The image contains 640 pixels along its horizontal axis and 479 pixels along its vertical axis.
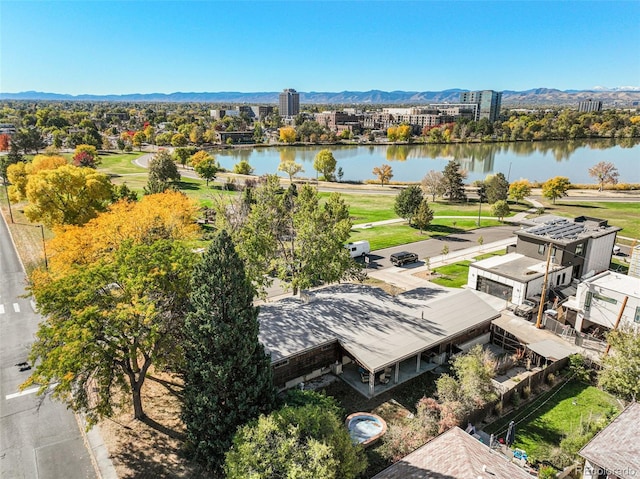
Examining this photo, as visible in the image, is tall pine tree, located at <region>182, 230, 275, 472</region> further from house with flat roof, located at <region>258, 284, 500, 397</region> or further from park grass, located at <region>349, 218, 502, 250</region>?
park grass, located at <region>349, 218, 502, 250</region>

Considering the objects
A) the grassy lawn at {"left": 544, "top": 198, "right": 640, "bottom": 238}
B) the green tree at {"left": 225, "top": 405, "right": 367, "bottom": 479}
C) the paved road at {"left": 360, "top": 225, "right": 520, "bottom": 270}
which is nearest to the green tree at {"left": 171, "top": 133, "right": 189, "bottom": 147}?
the grassy lawn at {"left": 544, "top": 198, "right": 640, "bottom": 238}

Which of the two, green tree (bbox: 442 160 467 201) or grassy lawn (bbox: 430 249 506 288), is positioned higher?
green tree (bbox: 442 160 467 201)

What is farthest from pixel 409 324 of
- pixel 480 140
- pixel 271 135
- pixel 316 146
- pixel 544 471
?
pixel 271 135

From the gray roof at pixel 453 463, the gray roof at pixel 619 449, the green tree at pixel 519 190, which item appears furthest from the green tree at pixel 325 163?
the gray roof at pixel 619 449

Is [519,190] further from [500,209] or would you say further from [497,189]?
[500,209]

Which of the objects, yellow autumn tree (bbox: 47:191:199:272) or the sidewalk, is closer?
yellow autumn tree (bbox: 47:191:199:272)

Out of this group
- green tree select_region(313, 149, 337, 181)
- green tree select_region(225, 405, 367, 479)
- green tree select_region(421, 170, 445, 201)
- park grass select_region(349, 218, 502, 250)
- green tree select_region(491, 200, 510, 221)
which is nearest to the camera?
green tree select_region(225, 405, 367, 479)
